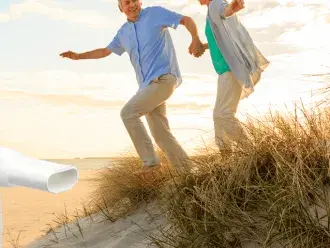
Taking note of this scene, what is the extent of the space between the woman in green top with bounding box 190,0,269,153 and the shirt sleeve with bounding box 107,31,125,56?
3.78 feet

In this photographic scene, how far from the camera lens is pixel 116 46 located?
18.4ft

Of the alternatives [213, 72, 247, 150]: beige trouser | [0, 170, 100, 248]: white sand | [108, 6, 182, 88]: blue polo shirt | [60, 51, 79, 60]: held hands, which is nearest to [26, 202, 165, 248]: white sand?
[0, 170, 100, 248]: white sand

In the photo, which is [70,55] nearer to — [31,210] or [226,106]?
[226,106]

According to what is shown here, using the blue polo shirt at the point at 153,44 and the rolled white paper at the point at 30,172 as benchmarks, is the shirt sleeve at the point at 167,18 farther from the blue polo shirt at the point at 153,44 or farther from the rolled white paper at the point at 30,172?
the rolled white paper at the point at 30,172

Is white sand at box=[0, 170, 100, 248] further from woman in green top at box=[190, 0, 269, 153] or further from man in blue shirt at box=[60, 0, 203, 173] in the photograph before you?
woman in green top at box=[190, 0, 269, 153]

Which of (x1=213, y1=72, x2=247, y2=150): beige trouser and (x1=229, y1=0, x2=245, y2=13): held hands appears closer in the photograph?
(x1=229, y1=0, x2=245, y2=13): held hands

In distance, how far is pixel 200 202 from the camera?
353cm

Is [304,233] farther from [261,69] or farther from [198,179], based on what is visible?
[261,69]

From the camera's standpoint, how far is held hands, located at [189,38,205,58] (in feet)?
15.5

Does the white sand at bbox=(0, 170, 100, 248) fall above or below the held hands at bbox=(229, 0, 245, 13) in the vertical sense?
below

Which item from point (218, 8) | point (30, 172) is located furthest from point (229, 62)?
point (30, 172)

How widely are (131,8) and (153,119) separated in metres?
1.11

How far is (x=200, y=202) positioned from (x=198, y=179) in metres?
0.37

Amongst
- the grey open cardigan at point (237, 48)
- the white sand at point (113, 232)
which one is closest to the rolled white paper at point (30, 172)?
the white sand at point (113, 232)
